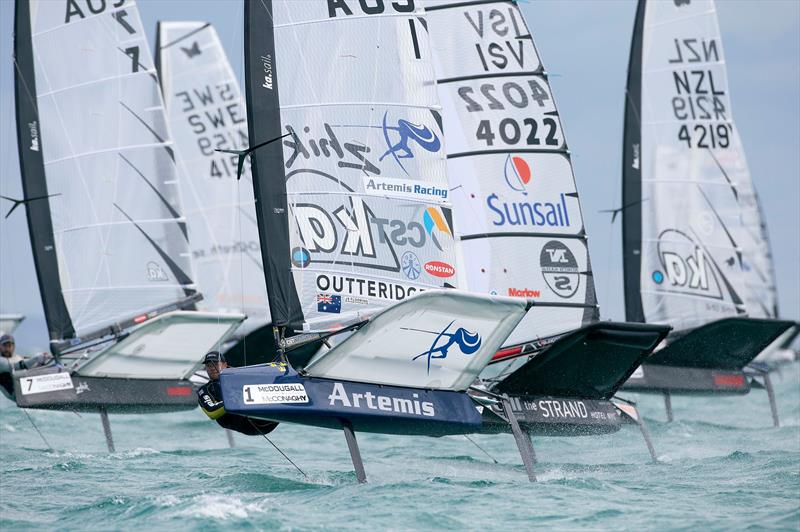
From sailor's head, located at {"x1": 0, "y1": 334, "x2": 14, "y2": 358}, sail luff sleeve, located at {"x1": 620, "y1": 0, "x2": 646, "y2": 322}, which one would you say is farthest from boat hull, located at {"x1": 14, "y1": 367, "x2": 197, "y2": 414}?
sail luff sleeve, located at {"x1": 620, "y1": 0, "x2": 646, "y2": 322}

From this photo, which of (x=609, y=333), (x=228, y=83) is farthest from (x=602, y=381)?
(x=228, y=83)

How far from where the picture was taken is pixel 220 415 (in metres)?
9.48

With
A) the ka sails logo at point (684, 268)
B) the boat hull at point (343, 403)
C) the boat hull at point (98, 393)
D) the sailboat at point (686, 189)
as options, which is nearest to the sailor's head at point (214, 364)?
the boat hull at point (343, 403)

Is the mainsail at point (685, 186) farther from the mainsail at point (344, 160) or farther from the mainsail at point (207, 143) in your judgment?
the mainsail at point (344, 160)

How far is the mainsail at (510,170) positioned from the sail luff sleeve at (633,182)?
3.53 meters

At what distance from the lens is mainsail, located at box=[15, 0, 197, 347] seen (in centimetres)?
1414

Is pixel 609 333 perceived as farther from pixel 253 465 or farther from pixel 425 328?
pixel 253 465

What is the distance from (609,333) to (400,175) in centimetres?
226

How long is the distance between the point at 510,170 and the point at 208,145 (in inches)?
307

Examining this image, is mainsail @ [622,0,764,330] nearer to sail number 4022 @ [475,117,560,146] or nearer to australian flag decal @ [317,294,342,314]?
sail number 4022 @ [475,117,560,146]

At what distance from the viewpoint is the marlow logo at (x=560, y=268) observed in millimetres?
13086

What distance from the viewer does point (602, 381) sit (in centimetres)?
1109

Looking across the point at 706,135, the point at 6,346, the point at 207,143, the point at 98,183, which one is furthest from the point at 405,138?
the point at 207,143

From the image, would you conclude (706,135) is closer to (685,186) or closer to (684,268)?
(685,186)
